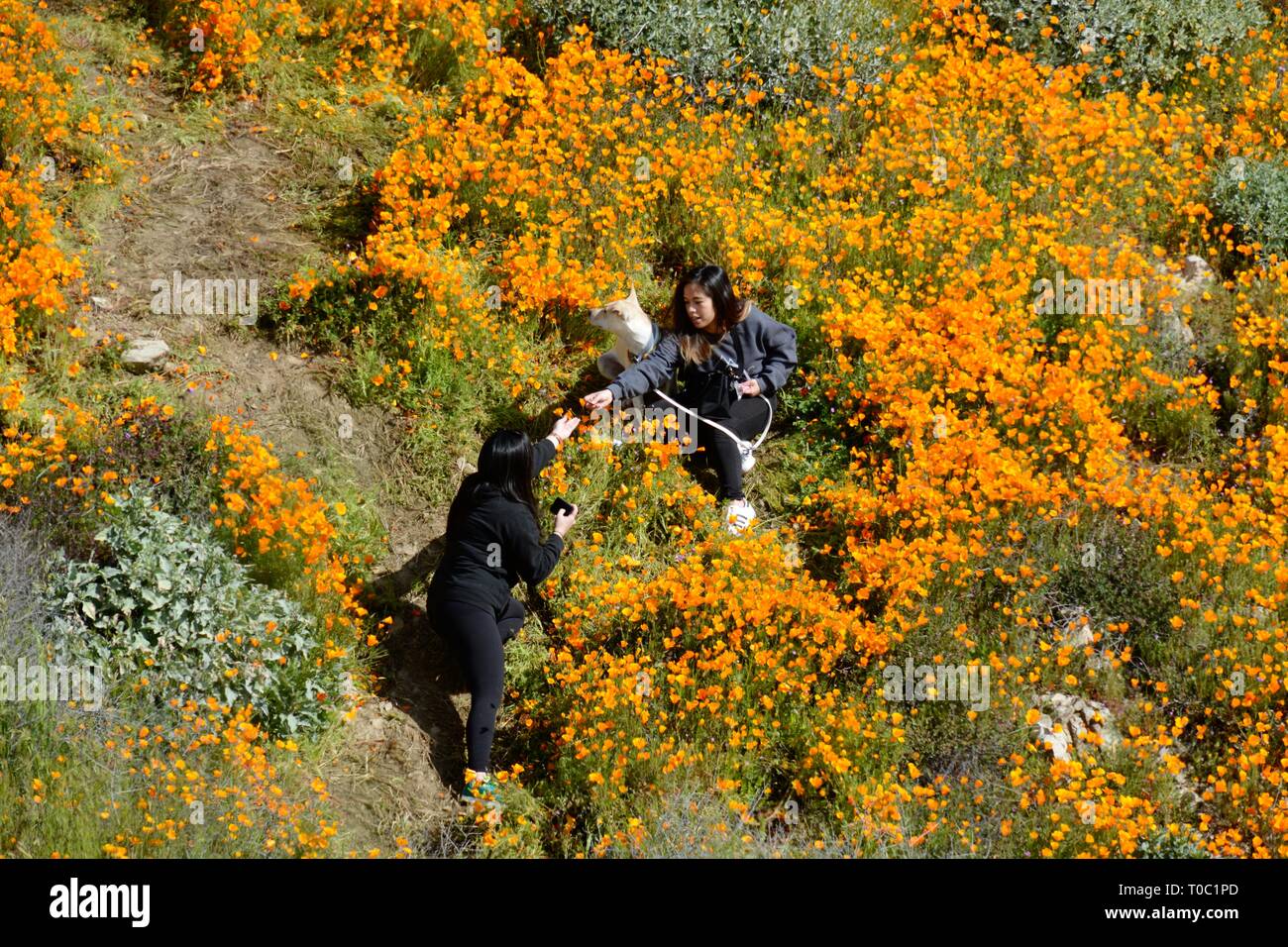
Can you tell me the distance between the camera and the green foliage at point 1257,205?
9406mm

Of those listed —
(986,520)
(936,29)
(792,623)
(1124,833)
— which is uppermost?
(936,29)

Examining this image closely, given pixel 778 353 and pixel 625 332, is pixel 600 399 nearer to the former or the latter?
pixel 625 332

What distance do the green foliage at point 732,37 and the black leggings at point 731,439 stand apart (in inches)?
126

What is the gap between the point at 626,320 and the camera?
770 cm

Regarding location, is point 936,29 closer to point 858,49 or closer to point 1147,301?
point 858,49

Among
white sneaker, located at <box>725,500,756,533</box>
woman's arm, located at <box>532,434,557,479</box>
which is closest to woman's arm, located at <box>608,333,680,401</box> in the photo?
woman's arm, located at <box>532,434,557,479</box>

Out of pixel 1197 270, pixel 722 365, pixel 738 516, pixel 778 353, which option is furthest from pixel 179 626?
pixel 1197 270

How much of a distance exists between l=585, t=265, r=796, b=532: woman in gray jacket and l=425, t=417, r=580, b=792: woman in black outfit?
3.64 feet

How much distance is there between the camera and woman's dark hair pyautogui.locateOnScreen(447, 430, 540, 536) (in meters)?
6.57

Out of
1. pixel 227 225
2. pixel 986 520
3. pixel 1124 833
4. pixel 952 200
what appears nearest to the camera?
pixel 1124 833

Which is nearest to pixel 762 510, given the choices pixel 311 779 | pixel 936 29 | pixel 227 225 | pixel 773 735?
pixel 773 735

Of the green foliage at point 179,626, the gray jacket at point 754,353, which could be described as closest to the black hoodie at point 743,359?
the gray jacket at point 754,353

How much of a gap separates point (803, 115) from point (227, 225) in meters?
4.42

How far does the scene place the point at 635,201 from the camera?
8.91 m
